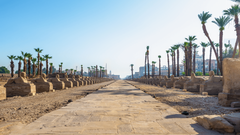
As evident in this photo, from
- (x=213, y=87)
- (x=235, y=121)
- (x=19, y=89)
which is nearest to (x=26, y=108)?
(x=19, y=89)

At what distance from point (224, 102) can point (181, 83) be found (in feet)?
40.0

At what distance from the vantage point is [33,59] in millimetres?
46312

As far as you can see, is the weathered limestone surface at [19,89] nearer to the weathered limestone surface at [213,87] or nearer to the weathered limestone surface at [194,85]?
the weathered limestone surface at [213,87]

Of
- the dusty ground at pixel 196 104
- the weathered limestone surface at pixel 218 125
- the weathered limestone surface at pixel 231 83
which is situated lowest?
the dusty ground at pixel 196 104

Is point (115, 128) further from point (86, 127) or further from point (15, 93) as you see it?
point (15, 93)

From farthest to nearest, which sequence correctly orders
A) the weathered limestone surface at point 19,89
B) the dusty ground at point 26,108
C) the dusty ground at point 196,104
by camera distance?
the weathered limestone surface at point 19,89 → the dusty ground at point 196,104 → the dusty ground at point 26,108

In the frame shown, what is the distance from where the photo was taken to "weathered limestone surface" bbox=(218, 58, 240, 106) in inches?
236

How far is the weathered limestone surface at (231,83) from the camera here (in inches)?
236

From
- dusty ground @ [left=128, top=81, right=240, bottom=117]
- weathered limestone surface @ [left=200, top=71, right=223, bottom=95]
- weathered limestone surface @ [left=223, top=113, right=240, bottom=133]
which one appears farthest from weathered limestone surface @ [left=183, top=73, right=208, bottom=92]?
weathered limestone surface @ [left=223, top=113, right=240, bottom=133]

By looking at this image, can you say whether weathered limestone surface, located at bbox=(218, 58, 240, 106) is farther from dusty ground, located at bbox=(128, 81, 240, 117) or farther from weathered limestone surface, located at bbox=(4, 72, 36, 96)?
weathered limestone surface, located at bbox=(4, 72, 36, 96)

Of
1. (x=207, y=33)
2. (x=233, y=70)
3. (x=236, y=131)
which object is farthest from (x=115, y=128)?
(x=207, y=33)

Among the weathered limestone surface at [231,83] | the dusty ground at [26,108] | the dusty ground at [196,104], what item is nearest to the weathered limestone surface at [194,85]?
the dusty ground at [196,104]

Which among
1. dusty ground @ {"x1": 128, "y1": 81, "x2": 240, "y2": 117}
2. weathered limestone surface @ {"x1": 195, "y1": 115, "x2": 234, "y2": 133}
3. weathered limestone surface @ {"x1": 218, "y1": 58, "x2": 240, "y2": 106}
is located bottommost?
dusty ground @ {"x1": 128, "y1": 81, "x2": 240, "y2": 117}

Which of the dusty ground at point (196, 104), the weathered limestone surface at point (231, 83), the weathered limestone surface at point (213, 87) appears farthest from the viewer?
the weathered limestone surface at point (213, 87)
